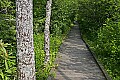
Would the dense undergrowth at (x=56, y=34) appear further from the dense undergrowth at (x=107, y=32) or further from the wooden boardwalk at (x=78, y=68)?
the wooden boardwalk at (x=78, y=68)

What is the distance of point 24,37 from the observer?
12.2 feet

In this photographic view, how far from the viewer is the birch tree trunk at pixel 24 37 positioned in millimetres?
3670

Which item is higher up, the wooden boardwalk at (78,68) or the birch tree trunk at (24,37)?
the birch tree trunk at (24,37)

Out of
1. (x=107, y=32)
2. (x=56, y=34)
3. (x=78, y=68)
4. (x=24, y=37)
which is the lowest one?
(x=56, y=34)

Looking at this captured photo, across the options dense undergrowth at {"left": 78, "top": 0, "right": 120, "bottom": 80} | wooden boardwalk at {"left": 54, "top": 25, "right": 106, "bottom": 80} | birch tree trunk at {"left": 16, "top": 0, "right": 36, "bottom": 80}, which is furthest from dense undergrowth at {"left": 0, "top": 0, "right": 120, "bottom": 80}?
wooden boardwalk at {"left": 54, "top": 25, "right": 106, "bottom": 80}

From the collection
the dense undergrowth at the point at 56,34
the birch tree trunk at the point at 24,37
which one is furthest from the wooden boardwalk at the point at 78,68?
the birch tree trunk at the point at 24,37

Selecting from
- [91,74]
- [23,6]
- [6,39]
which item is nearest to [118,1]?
[91,74]

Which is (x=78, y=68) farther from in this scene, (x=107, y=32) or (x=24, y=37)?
(x=24, y=37)

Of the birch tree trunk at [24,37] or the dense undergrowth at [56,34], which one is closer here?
the birch tree trunk at [24,37]

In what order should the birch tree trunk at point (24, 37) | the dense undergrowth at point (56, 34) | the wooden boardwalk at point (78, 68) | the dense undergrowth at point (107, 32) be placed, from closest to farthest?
1. the birch tree trunk at point (24, 37)
2. the dense undergrowth at point (56, 34)
3. the wooden boardwalk at point (78, 68)
4. the dense undergrowth at point (107, 32)

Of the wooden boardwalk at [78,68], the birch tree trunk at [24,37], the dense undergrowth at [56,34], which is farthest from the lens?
the wooden boardwalk at [78,68]

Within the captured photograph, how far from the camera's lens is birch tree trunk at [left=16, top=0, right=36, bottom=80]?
3.67m

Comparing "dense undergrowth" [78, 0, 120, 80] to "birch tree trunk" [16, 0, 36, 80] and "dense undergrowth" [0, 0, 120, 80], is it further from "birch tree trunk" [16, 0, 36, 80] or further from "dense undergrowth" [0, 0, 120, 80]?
"birch tree trunk" [16, 0, 36, 80]

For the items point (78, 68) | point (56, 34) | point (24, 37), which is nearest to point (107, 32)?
point (78, 68)
